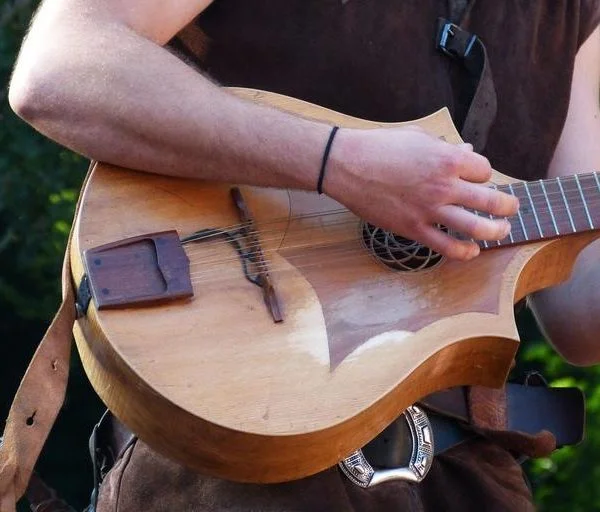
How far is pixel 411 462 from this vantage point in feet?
7.01

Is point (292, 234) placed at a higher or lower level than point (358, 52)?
lower

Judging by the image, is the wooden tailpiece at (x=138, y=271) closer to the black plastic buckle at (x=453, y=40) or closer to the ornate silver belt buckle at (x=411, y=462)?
the ornate silver belt buckle at (x=411, y=462)

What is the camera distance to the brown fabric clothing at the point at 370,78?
2.09 m

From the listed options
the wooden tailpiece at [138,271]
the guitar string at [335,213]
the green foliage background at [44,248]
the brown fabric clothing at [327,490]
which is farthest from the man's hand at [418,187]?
the green foliage background at [44,248]

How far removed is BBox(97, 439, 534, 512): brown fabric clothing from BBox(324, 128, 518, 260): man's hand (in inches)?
16.8

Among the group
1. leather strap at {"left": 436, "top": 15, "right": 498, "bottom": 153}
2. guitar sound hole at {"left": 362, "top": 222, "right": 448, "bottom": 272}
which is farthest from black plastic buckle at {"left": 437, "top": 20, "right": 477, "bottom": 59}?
guitar sound hole at {"left": 362, "top": 222, "right": 448, "bottom": 272}

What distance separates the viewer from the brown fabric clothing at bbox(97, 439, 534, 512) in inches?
79.3

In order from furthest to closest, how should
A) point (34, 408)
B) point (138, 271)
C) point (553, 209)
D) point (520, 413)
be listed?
point (520, 413)
point (553, 209)
point (34, 408)
point (138, 271)

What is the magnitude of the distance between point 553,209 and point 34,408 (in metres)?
0.91

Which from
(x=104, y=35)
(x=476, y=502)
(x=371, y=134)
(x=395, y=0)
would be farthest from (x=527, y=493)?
(x=104, y=35)

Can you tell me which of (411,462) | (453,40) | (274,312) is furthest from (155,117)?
(411,462)

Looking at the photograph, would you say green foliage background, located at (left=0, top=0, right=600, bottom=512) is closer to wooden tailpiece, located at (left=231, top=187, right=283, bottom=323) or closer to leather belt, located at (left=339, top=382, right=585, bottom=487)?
leather belt, located at (left=339, top=382, right=585, bottom=487)

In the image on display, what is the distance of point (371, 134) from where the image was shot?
1.97 m

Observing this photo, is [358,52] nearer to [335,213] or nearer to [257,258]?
[335,213]
